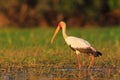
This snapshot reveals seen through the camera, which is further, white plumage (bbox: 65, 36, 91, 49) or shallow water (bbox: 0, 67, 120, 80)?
white plumage (bbox: 65, 36, 91, 49)

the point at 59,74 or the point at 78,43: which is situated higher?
the point at 78,43

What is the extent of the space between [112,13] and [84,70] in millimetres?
23739

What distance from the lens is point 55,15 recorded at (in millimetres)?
34281

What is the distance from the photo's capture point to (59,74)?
10945 millimetres

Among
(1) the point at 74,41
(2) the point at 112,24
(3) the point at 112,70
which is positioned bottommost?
(3) the point at 112,70

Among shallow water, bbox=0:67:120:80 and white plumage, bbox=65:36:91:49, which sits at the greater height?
white plumage, bbox=65:36:91:49

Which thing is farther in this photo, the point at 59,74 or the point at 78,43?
the point at 78,43

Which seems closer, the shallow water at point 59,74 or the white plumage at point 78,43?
the shallow water at point 59,74

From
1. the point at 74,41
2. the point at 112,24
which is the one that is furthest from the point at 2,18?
the point at 74,41

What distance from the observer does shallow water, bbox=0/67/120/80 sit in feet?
34.1

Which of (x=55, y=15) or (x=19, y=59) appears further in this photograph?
(x=55, y=15)

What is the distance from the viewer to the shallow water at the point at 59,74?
10398mm

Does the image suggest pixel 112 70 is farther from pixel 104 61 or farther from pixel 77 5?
pixel 77 5

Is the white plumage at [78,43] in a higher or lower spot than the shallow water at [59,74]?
higher
